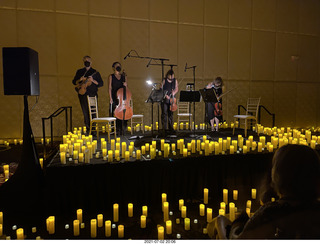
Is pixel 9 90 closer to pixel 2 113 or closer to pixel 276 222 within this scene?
pixel 276 222

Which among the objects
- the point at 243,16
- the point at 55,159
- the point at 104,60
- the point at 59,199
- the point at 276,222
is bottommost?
the point at 59,199

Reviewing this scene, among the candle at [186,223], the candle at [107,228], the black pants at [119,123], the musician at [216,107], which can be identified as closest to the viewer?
the candle at [107,228]

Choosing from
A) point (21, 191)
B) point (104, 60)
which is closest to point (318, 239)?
point (21, 191)

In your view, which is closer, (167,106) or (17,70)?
(17,70)

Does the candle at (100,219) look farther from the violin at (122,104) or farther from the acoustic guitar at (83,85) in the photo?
the acoustic guitar at (83,85)

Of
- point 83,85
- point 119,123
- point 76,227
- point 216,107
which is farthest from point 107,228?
point 216,107

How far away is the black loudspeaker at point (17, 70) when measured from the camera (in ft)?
9.59

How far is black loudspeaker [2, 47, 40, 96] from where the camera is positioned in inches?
115

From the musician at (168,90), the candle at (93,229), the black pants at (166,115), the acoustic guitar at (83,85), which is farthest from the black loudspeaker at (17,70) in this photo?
the black pants at (166,115)

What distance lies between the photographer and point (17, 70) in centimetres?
295

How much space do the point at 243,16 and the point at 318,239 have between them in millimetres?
8417

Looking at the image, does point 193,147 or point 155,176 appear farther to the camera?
point 193,147

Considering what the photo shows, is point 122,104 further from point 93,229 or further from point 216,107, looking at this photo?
point 93,229

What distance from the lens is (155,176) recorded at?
334 centimetres
